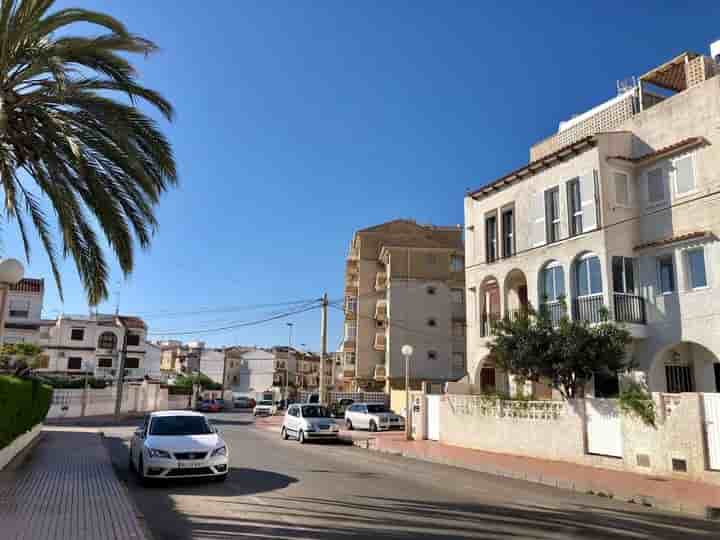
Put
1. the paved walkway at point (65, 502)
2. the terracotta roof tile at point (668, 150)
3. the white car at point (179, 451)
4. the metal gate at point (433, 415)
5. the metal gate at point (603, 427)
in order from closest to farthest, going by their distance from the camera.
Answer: the paved walkway at point (65, 502), the white car at point (179, 451), the metal gate at point (603, 427), the terracotta roof tile at point (668, 150), the metal gate at point (433, 415)

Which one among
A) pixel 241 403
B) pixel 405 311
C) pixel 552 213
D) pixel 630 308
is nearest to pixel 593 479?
pixel 630 308

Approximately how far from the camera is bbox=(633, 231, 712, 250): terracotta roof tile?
18.2 metres

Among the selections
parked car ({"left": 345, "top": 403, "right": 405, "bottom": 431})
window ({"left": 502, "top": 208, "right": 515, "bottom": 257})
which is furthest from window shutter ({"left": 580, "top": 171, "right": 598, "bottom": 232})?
parked car ({"left": 345, "top": 403, "right": 405, "bottom": 431})

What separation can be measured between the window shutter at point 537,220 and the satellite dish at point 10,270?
18618mm

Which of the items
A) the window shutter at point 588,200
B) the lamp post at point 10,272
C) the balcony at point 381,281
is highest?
the balcony at point 381,281

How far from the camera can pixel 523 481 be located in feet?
47.6

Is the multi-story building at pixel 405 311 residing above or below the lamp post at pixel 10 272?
above

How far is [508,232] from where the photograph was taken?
1038 inches

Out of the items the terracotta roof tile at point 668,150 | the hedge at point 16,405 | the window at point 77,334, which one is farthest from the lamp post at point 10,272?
the window at point 77,334

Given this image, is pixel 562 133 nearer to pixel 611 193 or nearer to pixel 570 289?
pixel 611 193

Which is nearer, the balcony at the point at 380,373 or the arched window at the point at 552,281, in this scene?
the arched window at the point at 552,281

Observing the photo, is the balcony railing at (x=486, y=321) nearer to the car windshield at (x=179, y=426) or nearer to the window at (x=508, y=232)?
the window at (x=508, y=232)

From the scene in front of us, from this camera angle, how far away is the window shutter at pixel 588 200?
20984mm

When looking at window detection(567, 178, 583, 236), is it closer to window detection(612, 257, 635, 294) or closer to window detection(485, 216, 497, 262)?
window detection(612, 257, 635, 294)
